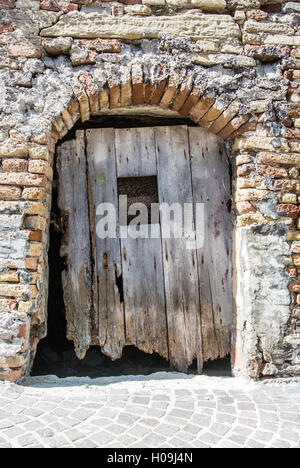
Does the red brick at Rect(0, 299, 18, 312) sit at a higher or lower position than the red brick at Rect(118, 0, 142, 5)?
lower

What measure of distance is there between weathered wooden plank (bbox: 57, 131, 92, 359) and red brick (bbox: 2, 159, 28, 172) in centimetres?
48

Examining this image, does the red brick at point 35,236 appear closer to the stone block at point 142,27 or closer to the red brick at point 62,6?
the stone block at point 142,27

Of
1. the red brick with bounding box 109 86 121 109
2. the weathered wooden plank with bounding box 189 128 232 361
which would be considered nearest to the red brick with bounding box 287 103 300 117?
the weathered wooden plank with bounding box 189 128 232 361

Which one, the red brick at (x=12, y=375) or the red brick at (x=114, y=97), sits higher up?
the red brick at (x=114, y=97)

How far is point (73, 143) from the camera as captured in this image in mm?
3076

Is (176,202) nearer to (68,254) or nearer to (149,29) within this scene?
(68,254)

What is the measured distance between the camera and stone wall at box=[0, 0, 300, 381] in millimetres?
2609

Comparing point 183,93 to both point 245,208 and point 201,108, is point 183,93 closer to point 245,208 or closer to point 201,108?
point 201,108

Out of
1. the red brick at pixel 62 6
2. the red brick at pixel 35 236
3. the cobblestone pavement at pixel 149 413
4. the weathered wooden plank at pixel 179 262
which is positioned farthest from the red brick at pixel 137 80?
the cobblestone pavement at pixel 149 413

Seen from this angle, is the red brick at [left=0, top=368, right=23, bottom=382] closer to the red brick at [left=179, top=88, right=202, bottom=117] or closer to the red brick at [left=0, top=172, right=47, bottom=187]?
the red brick at [left=0, top=172, right=47, bottom=187]

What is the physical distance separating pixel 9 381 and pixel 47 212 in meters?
1.15

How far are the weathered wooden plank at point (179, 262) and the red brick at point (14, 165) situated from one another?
1039 millimetres

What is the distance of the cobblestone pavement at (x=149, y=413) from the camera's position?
188 cm
